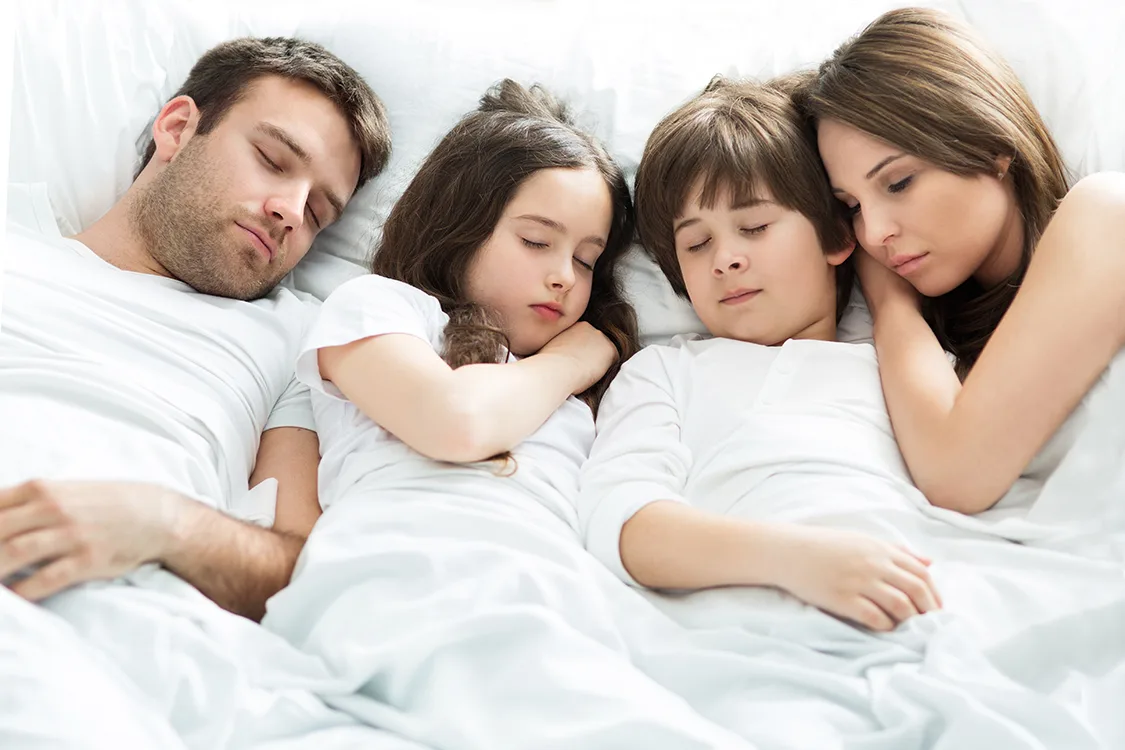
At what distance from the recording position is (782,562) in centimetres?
100

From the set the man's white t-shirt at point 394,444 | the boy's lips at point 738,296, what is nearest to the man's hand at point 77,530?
the man's white t-shirt at point 394,444

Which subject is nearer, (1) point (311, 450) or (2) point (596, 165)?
(1) point (311, 450)

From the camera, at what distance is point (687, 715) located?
822mm

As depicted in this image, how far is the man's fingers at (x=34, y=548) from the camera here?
875 mm

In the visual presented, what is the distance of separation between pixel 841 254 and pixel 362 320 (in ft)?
2.41

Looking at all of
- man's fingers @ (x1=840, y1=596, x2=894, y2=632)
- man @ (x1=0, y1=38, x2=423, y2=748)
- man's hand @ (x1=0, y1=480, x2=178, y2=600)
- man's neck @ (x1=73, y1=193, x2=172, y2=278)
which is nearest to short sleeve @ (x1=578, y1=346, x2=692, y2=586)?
man's fingers @ (x1=840, y1=596, x2=894, y2=632)

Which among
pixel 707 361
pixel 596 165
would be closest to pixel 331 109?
pixel 596 165

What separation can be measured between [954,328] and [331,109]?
1097mm

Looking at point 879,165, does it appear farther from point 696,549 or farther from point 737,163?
point 696,549

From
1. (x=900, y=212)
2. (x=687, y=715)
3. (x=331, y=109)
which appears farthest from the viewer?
(x=331, y=109)

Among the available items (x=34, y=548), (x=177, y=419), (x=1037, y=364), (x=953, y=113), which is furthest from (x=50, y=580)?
(x=953, y=113)

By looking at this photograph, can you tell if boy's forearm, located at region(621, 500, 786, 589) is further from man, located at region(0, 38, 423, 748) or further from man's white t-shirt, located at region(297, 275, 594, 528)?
man, located at region(0, 38, 423, 748)

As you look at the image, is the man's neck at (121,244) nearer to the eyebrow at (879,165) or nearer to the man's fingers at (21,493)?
the man's fingers at (21,493)

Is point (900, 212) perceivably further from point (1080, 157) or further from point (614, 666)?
point (614, 666)
